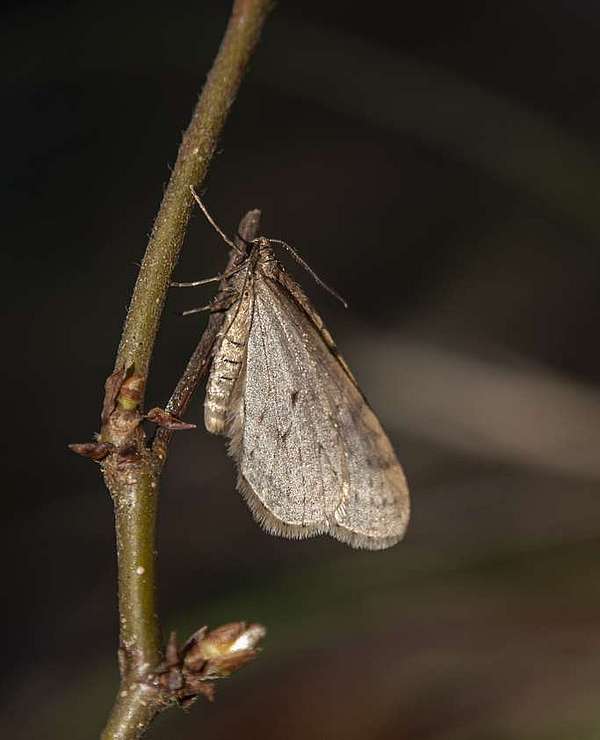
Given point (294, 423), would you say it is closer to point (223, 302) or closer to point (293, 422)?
point (293, 422)

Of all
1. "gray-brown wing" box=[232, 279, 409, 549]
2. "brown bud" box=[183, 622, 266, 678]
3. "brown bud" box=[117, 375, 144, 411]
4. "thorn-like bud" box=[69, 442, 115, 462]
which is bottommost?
"brown bud" box=[183, 622, 266, 678]

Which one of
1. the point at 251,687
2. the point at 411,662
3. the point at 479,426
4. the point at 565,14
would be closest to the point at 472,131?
the point at 479,426

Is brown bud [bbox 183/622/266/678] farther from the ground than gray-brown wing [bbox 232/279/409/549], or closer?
closer

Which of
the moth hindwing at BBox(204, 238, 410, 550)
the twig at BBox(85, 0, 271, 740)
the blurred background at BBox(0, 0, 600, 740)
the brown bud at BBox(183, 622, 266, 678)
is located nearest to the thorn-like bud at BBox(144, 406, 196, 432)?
the twig at BBox(85, 0, 271, 740)

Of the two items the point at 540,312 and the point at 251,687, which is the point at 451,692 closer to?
the point at 251,687

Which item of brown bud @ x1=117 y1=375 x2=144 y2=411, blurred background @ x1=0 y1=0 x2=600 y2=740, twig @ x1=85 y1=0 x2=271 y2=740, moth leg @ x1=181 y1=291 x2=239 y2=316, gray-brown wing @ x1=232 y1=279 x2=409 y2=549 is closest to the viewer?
twig @ x1=85 y1=0 x2=271 y2=740

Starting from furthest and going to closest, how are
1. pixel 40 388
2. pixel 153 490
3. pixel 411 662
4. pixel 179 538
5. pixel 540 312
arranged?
pixel 540 312 → pixel 40 388 → pixel 179 538 → pixel 411 662 → pixel 153 490

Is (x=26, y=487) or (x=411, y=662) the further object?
(x=26, y=487)

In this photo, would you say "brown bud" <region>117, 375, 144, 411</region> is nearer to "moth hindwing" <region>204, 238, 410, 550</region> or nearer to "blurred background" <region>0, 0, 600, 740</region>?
"moth hindwing" <region>204, 238, 410, 550</region>

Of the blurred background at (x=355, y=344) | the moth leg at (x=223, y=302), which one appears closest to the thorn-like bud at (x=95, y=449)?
the moth leg at (x=223, y=302)
